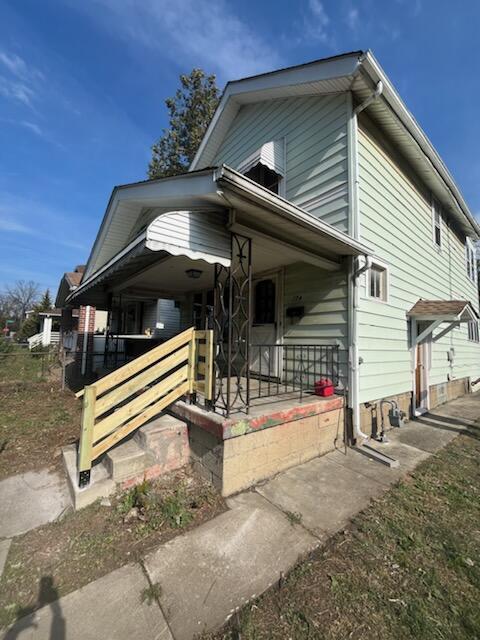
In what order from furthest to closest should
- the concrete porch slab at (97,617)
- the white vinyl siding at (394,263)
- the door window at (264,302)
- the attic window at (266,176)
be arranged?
1. the attic window at (266,176)
2. the door window at (264,302)
3. the white vinyl siding at (394,263)
4. the concrete porch slab at (97,617)

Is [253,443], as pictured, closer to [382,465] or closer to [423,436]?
[382,465]

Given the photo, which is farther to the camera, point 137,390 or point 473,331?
point 473,331

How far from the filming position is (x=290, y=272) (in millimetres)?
5441

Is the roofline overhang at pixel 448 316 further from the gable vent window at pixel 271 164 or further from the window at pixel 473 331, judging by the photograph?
the window at pixel 473 331

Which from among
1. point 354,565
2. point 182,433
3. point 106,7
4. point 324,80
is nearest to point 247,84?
point 324,80

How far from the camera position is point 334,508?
9.40 feet

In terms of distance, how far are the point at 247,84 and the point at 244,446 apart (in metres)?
7.81

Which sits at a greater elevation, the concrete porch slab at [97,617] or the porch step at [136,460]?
the porch step at [136,460]

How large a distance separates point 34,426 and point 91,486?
3038 millimetres

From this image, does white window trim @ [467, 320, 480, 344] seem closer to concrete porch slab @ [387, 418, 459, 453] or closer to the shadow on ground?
concrete porch slab @ [387, 418, 459, 453]

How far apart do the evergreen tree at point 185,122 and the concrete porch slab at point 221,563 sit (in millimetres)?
16797

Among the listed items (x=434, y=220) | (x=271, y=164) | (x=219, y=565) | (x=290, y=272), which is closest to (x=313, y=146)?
(x=271, y=164)

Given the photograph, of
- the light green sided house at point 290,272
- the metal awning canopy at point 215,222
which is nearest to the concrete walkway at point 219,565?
the light green sided house at point 290,272

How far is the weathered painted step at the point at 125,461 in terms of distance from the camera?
301cm
